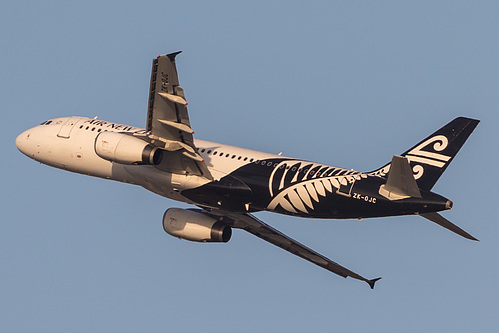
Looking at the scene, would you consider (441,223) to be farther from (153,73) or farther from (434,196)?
(153,73)

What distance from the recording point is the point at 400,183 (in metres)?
43.2

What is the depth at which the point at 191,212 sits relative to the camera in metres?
52.0

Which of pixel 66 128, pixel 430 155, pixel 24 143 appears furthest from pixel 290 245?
pixel 24 143

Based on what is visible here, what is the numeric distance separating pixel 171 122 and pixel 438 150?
1235 centimetres

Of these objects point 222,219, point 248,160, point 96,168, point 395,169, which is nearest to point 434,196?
point 395,169

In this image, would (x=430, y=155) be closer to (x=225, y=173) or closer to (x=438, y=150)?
(x=438, y=150)

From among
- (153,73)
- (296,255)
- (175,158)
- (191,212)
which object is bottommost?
(296,255)

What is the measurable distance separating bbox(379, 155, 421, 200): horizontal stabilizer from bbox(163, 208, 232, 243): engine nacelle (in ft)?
34.0

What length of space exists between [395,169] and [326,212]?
16.9 feet

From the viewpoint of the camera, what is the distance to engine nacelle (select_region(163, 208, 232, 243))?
50906 millimetres

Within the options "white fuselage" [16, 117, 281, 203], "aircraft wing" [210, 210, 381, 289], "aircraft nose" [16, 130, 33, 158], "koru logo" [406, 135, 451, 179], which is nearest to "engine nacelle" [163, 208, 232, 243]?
"white fuselage" [16, 117, 281, 203]

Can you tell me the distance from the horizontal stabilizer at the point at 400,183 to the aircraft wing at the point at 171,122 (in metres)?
9.32

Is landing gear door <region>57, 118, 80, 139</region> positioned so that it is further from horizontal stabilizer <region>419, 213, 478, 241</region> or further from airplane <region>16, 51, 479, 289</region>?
horizontal stabilizer <region>419, 213, 478, 241</region>

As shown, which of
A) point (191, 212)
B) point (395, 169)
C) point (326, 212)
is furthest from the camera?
point (191, 212)
